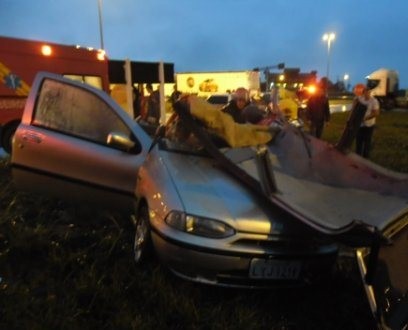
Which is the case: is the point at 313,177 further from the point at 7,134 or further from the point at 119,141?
the point at 7,134

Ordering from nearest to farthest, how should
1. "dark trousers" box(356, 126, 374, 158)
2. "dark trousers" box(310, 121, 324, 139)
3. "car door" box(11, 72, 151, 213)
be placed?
"car door" box(11, 72, 151, 213), "dark trousers" box(356, 126, 374, 158), "dark trousers" box(310, 121, 324, 139)

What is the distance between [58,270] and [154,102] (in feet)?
48.4

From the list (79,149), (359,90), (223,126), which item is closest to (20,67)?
(359,90)

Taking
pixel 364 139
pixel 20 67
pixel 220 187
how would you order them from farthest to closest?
pixel 20 67 → pixel 364 139 → pixel 220 187

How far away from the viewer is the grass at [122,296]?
351cm

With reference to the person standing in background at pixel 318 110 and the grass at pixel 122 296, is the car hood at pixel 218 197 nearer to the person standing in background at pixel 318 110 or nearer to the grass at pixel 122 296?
the grass at pixel 122 296

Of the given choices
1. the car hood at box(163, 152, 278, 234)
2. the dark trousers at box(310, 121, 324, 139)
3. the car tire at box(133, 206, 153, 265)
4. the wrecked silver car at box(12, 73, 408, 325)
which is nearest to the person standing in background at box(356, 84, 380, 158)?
the dark trousers at box(310, 121, 324, 139)

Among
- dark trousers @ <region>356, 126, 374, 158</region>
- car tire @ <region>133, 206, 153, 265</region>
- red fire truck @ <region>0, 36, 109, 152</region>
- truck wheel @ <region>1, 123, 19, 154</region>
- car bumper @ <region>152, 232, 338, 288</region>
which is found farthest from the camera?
red fire truck @ <region>0, 36, 109, 152</region>

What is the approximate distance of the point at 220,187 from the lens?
3.99m

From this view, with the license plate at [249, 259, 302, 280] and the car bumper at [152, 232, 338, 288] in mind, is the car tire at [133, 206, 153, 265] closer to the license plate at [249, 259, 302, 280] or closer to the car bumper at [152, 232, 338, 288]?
the car bumper at [152, 232, 338, 288]

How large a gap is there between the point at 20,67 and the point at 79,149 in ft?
25.2

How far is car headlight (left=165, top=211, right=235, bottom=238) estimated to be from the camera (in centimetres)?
365

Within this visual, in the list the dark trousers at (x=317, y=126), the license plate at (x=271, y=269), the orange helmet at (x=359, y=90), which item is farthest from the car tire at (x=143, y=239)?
the dark trousers at (x=317, y=126)

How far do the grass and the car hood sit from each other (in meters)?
0.59
